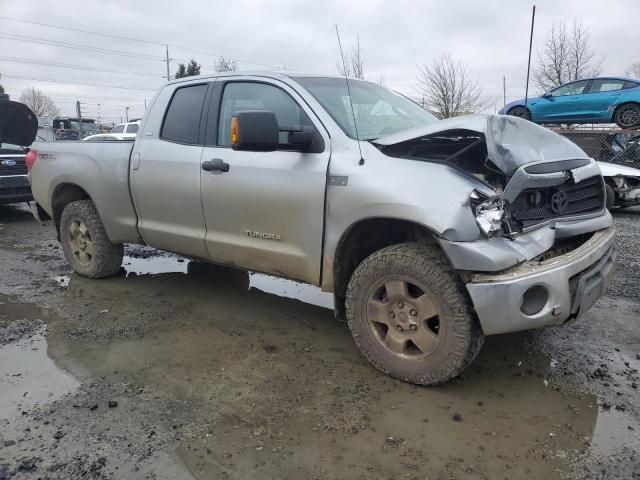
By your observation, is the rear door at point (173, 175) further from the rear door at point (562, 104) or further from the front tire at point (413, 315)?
the rear door at point (562, 104)

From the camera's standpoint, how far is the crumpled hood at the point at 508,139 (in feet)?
9.37

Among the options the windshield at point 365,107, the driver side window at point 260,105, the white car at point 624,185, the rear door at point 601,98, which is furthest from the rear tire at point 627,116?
the driver side window at point 260,105

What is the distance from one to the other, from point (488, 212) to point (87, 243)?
13.3ft

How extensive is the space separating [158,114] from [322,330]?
233 cm

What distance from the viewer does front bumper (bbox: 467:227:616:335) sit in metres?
2.64

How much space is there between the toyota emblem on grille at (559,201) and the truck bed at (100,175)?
3.38 m

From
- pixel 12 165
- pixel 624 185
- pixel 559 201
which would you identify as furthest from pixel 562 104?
pixel 12 165

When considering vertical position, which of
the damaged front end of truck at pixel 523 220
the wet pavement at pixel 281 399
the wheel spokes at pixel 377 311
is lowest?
the wet pavement at pixel 281 399

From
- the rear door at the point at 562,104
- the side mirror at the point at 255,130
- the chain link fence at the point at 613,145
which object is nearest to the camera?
the side mirror at the point at 255,130

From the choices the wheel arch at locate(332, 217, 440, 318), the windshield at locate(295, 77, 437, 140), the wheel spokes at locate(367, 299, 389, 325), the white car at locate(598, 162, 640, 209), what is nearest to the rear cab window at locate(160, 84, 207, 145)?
the windshield at locate(295, 77, 437, 140)

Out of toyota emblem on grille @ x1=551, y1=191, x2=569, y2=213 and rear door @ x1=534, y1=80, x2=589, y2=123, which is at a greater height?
rear door @ x1=534, y1=80, x2=589, y2=123

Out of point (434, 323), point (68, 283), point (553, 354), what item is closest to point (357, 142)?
point (434, 323)

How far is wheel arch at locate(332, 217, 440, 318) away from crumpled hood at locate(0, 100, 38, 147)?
810 cm

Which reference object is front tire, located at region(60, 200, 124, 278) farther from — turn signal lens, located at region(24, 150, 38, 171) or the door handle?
the door handle
